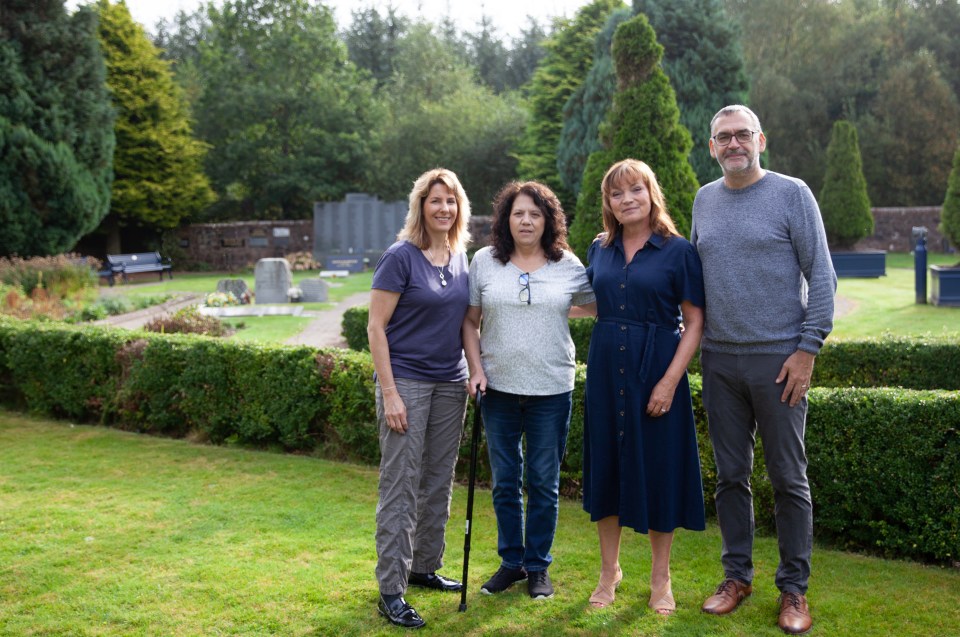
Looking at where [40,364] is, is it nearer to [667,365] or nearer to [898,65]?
[667,365]

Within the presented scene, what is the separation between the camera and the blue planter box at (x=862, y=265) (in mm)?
17212

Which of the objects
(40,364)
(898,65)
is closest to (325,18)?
(898,65)

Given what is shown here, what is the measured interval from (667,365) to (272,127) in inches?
1042

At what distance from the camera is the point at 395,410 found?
3.46m

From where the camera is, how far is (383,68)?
40.7 metres

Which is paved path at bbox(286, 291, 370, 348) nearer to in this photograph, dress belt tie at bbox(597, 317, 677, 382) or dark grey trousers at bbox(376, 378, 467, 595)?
dark grey trousers at bbox(376, 378, 467, 595)

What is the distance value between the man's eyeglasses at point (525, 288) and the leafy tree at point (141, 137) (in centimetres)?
2213

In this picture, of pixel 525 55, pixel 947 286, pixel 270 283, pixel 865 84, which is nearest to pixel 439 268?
pixel 947 286

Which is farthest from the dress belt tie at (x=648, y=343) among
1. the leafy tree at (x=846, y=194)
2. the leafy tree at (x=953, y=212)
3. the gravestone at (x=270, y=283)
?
the leafy tree at (x=846, y=194)

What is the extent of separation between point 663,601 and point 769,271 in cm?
137

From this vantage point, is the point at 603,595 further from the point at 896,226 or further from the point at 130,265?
the point at 896,226

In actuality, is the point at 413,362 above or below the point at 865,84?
below

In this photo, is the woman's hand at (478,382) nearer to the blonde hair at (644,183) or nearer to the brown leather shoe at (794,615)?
the blonde hair at (644,183)

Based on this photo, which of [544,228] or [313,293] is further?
[313,293]
